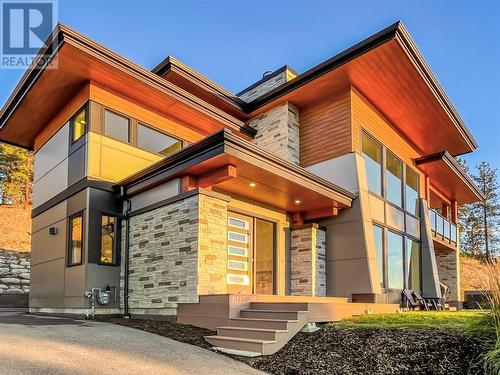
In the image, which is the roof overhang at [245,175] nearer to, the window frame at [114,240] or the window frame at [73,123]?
the window frame at [114,240]

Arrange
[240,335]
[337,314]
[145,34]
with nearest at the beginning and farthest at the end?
[240,335] < [337,314] < [145,34]

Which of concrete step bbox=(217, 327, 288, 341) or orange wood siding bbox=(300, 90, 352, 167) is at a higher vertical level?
orange wood siding bbox=(300, 90, 352, 167)

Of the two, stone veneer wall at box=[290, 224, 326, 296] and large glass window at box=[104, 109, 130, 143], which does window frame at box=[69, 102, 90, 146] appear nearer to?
large glass window at box=[104, 109, 130, 143]

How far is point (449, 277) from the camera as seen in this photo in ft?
61.8

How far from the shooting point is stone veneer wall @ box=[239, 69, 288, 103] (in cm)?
1432

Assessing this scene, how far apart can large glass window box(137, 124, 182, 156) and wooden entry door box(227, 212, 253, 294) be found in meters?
2.98

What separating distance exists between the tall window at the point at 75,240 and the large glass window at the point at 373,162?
750 centimetres

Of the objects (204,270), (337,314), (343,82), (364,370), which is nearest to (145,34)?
(343,82)

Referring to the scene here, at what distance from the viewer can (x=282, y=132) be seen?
1261cm

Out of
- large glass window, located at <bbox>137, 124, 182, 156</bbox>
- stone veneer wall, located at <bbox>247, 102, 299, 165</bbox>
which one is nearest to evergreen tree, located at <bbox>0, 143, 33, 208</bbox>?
large glass window, located at <bbox>137, 124, 182, 156</bbox>

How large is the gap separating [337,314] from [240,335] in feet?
6.45

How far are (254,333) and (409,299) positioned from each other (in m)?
7.50

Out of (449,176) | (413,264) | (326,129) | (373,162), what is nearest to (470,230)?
(449,176)

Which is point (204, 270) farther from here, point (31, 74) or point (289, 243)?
point (31, 74)
